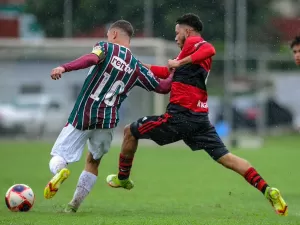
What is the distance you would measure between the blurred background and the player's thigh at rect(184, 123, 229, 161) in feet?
53.9

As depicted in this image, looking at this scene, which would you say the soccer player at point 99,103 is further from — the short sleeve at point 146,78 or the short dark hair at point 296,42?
the short dark hair at point 296,42

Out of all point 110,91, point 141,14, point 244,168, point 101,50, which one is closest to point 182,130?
point 244,168

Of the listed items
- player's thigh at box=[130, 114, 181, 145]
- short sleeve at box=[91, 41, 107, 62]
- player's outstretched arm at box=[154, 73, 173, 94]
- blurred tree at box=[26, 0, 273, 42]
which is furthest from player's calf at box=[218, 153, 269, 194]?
blurred tree at box=[26, 0, 273, 42]

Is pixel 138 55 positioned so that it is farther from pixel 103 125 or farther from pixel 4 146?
pixel 103 125

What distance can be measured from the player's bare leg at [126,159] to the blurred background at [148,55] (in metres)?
16.3

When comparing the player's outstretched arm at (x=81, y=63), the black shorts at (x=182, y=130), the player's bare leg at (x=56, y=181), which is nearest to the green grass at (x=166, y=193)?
the player's bare leg at (x=56, y=181)

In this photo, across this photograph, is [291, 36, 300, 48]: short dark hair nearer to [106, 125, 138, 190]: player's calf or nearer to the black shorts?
the black shorts

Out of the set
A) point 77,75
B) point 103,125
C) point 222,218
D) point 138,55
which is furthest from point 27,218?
point 77,75

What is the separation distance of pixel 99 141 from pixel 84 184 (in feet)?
1.60

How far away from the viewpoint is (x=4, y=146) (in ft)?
89.2

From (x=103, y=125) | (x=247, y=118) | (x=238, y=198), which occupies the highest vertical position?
(x=103, y=125)

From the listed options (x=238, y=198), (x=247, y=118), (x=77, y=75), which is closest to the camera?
(x=238, y=198)

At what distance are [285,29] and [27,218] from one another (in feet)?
78.3

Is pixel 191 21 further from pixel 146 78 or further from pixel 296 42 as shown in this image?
pixel 296 42
